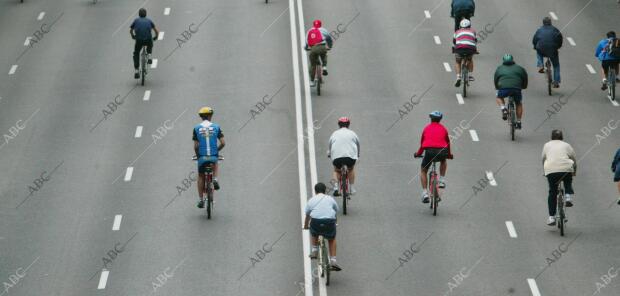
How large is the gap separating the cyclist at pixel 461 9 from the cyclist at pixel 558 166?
41.6ft

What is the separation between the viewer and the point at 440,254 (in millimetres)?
22969

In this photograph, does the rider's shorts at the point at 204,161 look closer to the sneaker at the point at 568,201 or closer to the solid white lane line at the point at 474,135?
the sneaker at the point at 568,201

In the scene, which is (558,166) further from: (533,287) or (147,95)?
(147,95)

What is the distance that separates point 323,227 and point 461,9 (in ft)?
52.5

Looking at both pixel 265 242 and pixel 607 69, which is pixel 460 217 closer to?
pixel 265 242

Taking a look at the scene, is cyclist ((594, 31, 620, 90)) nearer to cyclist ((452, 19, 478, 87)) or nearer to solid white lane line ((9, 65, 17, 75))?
cyclist ((452, 19, 478, 87))

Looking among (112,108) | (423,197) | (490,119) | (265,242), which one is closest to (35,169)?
(112,108)

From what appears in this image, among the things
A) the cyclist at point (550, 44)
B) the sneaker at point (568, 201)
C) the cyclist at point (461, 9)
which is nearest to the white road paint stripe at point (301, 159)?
the cyclist at point (461, 9)

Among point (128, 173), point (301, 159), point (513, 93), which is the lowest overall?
point (128, 173)

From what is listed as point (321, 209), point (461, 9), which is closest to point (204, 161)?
point (321, 209)

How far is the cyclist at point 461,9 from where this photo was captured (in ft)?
118

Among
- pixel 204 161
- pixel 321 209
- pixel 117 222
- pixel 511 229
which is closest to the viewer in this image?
pixel 321 209

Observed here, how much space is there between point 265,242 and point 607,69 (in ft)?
39.5

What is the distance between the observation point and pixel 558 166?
76.6ft
